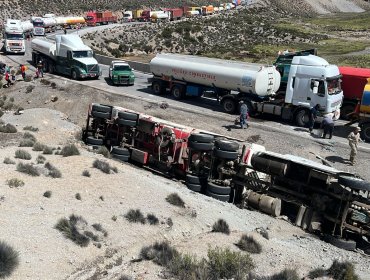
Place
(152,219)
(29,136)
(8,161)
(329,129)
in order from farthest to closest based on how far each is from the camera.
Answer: (329,129)
(29,136)
(8,161)
(152,219)

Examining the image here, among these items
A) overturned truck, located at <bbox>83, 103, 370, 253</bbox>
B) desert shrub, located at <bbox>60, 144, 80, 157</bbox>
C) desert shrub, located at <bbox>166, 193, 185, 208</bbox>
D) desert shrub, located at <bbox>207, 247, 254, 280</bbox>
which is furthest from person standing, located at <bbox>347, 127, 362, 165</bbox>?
desert shrub, located at <bbox>60, 144, 80, 157</bbox>

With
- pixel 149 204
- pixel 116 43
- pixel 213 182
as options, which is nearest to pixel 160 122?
pixel 213 182

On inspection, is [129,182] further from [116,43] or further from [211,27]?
[211,27]

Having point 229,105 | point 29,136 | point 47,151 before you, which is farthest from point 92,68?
point 47,151

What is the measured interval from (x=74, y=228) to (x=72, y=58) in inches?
1186

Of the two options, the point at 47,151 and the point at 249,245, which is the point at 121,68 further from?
the point at 249,245

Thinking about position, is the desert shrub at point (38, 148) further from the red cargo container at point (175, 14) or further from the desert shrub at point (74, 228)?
the red cargo container at point (175, 14)

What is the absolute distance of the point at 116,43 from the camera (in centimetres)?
7088

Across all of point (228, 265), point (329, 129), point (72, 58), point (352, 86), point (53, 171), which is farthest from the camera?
point (72, 58)

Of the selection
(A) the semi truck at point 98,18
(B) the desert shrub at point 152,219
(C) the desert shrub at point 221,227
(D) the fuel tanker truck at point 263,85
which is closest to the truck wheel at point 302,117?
(D) the fuel tanker truck at point 263,85

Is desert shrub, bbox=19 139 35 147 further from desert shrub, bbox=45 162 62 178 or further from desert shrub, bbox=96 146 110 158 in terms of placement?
desert shrub, bbox=45 162 62 178

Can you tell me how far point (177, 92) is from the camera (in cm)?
3434

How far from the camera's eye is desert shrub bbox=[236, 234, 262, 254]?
42.7 ft

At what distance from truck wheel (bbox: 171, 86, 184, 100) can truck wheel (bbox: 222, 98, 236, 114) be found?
14.1 ft
